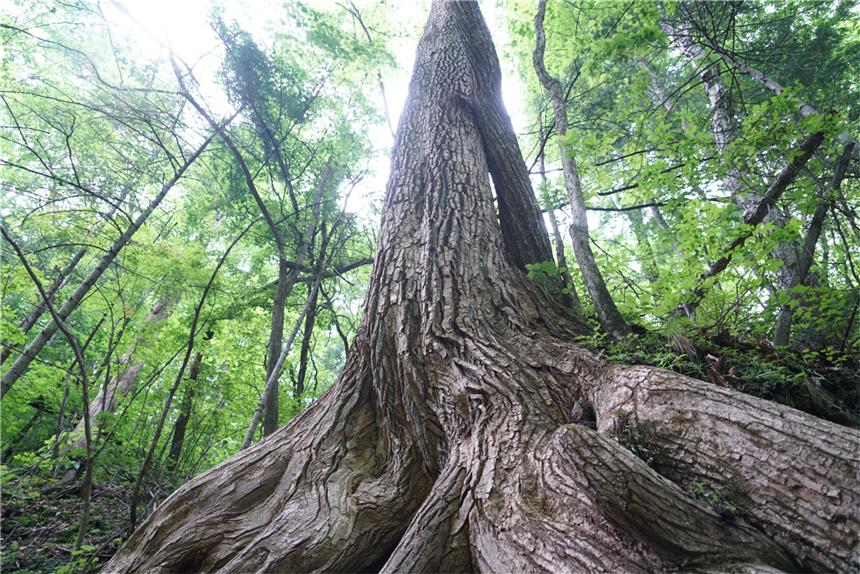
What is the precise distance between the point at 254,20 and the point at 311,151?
3.00 meters

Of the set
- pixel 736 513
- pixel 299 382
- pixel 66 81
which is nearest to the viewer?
pixel 736 513

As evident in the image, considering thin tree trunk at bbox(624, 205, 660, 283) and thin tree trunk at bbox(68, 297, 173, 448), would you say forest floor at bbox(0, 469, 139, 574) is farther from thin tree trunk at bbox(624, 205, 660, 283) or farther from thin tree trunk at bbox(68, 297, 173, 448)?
thin tree trunk at bbox(624, 205, 660, 283)

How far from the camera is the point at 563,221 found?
4.66 m

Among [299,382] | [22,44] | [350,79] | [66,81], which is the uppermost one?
[66,81]

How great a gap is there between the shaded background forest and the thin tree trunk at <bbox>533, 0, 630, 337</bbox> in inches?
5.9

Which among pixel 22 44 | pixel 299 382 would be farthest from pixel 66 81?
pixel 299 382

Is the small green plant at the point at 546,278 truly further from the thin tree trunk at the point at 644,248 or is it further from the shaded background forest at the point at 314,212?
the thin tree trunk at the point at 644,248

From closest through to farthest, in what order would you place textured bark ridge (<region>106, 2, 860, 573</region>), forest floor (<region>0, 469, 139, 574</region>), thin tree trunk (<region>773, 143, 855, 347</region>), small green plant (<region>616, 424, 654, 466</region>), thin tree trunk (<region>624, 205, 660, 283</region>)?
textured bark ridge (<region>106, 2, 860, 573</region>) < small green plant (<region>616, 424, 654, 466</region>) < thin tree trunk (<region>773, 143, 855, 347</region>) < forest floor (<region>0, 469, 139, 574</region>) < thin tree trunk (<region>624, 205, 660, 283</region>)

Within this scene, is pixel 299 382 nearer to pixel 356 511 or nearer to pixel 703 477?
pixel 356 511

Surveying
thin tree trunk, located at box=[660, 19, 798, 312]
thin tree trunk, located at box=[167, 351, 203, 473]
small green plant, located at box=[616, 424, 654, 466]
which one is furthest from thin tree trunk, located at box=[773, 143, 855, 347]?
thin tree trunk, located at box=[167, 351, 203, 473]

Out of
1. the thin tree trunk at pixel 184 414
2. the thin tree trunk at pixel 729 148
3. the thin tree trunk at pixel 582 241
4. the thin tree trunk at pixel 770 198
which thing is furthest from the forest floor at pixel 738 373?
the thin tree trunk at pixel 184 414

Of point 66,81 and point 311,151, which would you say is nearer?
point 311,151

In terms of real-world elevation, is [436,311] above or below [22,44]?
below

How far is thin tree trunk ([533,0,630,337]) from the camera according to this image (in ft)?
7.76
